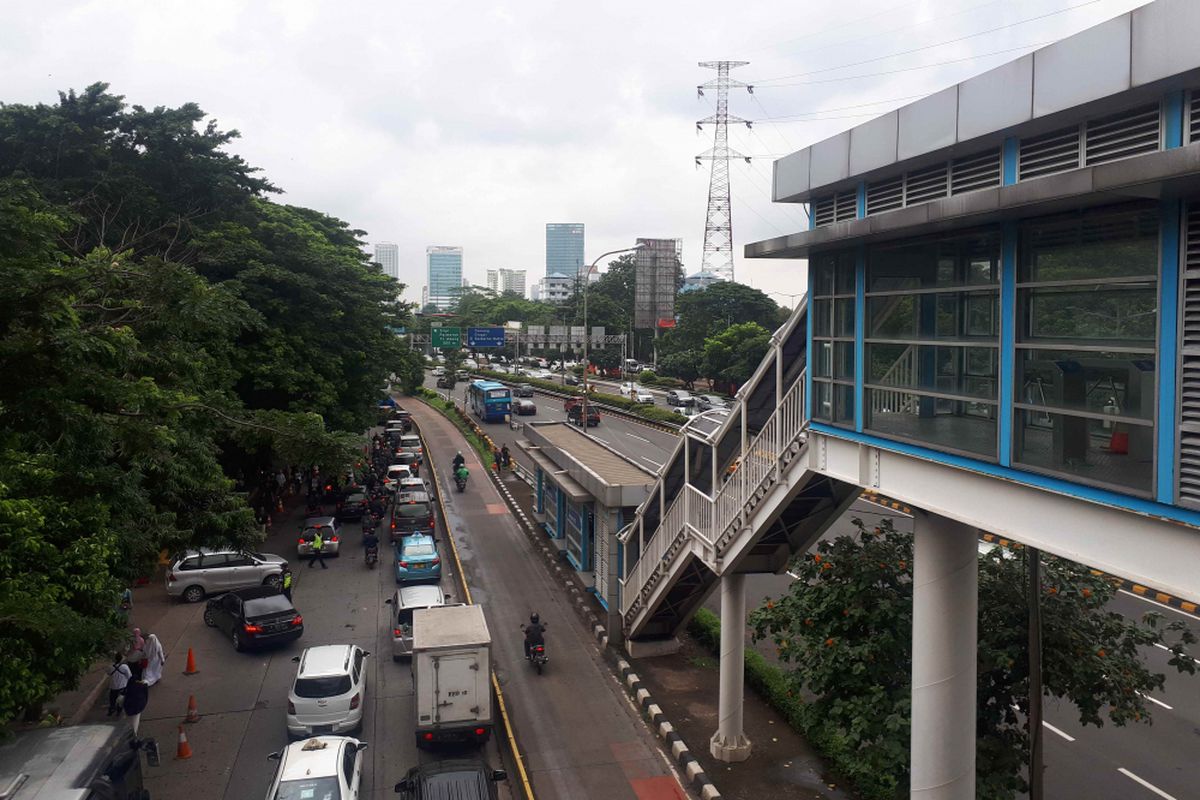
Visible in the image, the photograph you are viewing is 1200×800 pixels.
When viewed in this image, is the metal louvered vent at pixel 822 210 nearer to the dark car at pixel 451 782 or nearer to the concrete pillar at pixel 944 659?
the concrete pillar at pixel 944 659

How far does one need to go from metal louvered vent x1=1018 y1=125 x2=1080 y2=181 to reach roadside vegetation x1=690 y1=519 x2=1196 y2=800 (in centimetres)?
537

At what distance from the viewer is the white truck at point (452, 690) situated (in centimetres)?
1315

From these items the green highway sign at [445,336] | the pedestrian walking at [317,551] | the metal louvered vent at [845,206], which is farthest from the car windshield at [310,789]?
the green highway sign at [445,336]

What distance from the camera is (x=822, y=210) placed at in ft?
30.0

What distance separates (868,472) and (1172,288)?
3.71m

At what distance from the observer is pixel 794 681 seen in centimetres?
1075

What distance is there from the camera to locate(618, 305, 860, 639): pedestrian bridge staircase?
416 inches

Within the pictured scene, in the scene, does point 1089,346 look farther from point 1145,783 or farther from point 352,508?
point 352,508

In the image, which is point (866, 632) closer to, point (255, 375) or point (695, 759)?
point (695, 759)

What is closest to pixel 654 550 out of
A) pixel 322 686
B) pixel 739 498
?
pixel 739 498

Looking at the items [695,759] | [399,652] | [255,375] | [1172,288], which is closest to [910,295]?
[1172,288]

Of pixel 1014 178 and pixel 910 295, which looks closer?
pixel 1014 178

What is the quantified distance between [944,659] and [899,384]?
8.74ft

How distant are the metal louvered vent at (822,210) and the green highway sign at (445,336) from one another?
57.3 meters
